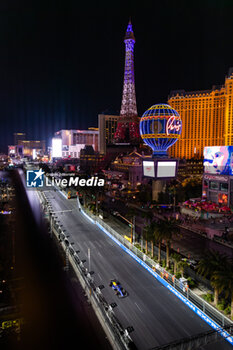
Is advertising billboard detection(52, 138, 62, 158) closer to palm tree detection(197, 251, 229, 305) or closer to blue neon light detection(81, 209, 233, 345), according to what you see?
blue neon light detection(81, 209, 233, 345)

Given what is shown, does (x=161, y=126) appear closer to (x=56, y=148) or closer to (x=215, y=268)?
(x=215, y=268)

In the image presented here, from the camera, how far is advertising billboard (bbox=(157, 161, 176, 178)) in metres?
56.4

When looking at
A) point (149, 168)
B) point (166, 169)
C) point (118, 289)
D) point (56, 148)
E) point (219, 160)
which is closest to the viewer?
point (118, 289)

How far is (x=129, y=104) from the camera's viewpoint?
5153 inches

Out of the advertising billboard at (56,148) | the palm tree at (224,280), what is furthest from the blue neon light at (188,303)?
the advertising billboard at (56,148)

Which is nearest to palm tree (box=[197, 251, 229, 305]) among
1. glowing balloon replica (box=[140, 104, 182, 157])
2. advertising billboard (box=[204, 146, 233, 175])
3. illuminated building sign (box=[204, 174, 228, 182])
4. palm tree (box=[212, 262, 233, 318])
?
palm tree (box=[212, 262, 233, 318])

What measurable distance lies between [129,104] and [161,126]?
79.8m

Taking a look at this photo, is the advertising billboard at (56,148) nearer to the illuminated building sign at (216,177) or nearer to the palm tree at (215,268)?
the illuminated building sign at (216,177)

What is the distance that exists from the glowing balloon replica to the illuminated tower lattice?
76.9 metres

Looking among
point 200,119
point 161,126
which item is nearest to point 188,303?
point 161,126

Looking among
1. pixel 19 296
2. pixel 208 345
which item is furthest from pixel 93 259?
pixel 208 345

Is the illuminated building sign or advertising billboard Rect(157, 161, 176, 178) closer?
the illuminated building sign

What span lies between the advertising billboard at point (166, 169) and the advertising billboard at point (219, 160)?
8.20 meters

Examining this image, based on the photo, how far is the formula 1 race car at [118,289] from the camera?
21078 mm
